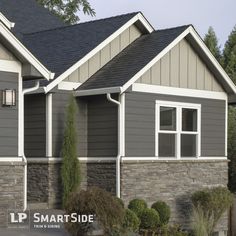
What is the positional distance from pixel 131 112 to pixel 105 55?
7.36 ft

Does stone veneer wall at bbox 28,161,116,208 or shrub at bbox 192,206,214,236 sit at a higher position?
stone veneer wall at bbox 28,161,116,208

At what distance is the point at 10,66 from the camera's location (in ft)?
42.8

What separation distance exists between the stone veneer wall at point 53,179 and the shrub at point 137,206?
27.6 inches

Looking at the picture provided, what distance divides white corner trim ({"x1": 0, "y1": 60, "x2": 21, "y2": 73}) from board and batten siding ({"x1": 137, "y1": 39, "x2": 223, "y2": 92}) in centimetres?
359

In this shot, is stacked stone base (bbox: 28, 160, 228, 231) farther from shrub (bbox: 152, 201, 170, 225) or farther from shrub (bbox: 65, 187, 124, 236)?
shrub (bbox: 65, 187, 124, 236)

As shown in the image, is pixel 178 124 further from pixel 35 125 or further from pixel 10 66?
pixel 10 66

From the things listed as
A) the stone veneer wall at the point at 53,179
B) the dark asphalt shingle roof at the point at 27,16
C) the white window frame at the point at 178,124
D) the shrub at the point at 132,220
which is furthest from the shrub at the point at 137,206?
the dark asphalt shingle roof at the point at 27,16

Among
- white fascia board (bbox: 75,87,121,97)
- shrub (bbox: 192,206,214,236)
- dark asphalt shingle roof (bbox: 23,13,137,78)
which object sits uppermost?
dark asphalt shingle roof (bbox: 23,13,137,78)

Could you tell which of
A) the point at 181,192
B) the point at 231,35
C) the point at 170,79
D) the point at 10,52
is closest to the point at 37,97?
the point at 10,52

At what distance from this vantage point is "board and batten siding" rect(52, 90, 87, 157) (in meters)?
15.5

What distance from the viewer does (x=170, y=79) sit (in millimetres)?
16328

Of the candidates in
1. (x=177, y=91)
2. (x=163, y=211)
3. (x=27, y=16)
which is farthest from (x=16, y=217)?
(x=27, y=16)

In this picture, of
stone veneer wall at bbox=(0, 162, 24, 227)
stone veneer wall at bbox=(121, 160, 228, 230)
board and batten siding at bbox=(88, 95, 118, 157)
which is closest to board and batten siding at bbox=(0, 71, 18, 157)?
stone veneer wall at bbox=(0, 162, 24, 227)

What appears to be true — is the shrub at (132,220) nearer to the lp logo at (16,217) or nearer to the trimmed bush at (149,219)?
the trimmed bush at (149,219)
